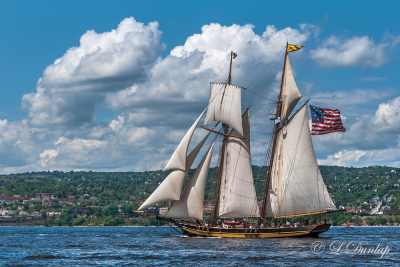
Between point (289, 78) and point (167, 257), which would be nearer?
point (167, 257)

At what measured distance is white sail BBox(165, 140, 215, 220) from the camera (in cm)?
7380

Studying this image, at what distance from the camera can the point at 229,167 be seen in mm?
76250

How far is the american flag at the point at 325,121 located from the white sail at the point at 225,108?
10.5 metres

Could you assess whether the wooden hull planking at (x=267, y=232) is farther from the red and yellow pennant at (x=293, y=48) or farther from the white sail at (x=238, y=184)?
the red and yellow pennant at (x=293, y=48)

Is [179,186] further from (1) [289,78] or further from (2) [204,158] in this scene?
(1) [289,78]

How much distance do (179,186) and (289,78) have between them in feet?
72.6

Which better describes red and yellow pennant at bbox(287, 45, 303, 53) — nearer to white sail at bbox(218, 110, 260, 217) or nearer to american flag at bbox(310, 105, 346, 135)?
american flag at bbox(310, 105, 346, 135)

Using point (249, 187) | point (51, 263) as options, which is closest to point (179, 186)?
point (249, 187)

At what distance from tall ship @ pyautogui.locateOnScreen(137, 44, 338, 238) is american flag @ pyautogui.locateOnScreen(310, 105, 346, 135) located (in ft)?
6.97

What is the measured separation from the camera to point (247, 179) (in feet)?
248

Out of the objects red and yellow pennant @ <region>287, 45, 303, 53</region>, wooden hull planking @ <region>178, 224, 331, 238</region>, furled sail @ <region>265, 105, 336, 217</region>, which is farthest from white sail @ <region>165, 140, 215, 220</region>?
red and yellow pennant @ <region>287, 45, 303, 53</region>

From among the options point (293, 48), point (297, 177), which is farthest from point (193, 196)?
point (293, 48)

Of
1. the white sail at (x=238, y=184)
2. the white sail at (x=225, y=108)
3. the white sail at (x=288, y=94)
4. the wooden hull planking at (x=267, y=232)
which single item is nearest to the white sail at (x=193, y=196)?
the white sail at (x=238, y=184)

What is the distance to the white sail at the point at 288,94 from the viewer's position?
75562 millimetres
